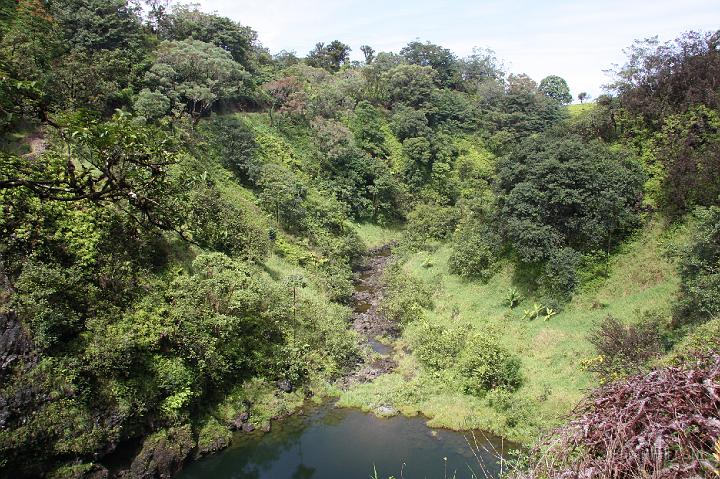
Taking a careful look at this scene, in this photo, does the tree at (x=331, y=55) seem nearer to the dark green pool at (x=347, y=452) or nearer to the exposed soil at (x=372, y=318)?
the exposed soil at (x=372, y=318)

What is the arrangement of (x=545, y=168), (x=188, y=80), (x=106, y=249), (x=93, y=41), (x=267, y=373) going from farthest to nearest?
(x=188, y=80) < (x=93, y=41) < (x=545, y=168) < (x=267, y=373) < (x=106, y=249)

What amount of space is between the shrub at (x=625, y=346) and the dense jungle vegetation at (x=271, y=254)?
109 millimetres

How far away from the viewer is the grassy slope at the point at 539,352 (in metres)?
15.4

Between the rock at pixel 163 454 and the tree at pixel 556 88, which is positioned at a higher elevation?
the tree at pixel 556 88

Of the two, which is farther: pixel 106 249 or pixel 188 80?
pixel 188 80

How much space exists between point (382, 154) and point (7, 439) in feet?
115

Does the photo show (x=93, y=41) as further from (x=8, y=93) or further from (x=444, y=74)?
(x=444, y=74)

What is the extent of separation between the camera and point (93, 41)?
2792 centimetres

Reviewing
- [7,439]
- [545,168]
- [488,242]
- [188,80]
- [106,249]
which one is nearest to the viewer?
[7,439]

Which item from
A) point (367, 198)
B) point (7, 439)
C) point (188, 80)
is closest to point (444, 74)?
point (367, 198)

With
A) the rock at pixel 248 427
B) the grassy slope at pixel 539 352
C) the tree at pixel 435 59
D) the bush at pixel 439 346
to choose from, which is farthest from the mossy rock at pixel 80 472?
the tree at pixel 435 59

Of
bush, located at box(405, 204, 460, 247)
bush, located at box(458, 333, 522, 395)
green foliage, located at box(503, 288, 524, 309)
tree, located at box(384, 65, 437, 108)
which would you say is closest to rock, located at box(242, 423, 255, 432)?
bush, located at box(458, 333, 522, 395)

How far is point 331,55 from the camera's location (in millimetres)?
58469

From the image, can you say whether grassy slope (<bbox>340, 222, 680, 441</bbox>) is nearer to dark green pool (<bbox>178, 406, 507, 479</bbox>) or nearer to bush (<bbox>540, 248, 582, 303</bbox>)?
bush (<bbox>540, 248, 582, 303</bbox>)
